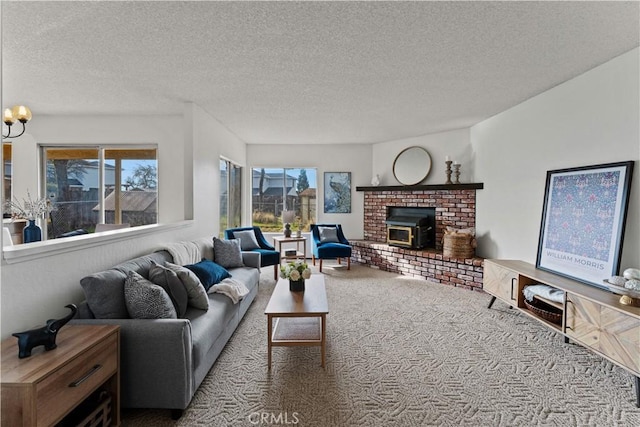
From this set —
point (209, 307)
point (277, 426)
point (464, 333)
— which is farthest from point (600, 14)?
point (209, 307)

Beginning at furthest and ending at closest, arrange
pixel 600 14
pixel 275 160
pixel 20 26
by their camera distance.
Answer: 1. pixel 275 160
2. pixel 20 26
3. pixel 600 14

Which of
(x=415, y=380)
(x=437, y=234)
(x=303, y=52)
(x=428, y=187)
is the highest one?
(x=303, y=52)

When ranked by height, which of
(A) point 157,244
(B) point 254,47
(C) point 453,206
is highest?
(B) point 254,47

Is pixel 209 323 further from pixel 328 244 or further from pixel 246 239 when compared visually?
pixel 328 244

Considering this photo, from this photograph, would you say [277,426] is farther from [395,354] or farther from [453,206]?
[453,206]

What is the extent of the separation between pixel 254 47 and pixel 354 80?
112cm

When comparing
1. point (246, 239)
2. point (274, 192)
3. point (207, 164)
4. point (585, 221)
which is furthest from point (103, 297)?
point (274, 192)

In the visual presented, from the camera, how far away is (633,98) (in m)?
2.64

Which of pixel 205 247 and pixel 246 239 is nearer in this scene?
pixel 205 247

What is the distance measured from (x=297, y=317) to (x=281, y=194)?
464cm

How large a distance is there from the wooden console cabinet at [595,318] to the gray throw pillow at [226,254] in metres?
3.21

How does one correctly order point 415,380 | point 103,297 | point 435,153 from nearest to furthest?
1. point 103,297
2. point 415,380
3. point 435,153

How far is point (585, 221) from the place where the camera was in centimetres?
296

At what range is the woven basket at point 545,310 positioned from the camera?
2.95m
